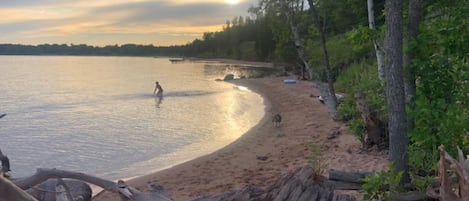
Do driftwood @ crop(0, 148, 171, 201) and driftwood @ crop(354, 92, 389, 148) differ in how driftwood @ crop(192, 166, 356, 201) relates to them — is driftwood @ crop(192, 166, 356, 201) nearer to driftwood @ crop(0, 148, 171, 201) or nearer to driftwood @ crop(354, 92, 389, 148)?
driftwood @ crop(0, 148, 171, 201)

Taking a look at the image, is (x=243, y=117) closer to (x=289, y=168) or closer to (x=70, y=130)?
(x=70, y=130)

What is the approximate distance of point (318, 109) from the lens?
2222 cm

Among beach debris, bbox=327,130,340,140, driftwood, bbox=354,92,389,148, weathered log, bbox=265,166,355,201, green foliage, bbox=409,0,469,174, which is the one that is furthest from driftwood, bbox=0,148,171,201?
beach debris, bbox=327,130,340,140

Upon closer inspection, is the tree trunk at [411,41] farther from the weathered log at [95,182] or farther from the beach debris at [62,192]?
the beach debris at [62,192]

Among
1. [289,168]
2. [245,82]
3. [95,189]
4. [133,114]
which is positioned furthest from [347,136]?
[245,82]

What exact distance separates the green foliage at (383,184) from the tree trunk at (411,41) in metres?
0.64

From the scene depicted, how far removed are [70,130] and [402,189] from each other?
59.8 ft

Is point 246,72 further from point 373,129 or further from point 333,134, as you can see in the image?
point 373,129

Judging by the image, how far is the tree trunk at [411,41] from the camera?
5402 mm

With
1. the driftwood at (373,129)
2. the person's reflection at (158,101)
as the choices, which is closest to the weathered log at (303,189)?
the driftwood at (373,129)

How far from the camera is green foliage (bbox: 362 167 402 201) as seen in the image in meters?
4.95

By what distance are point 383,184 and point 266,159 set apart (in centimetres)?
792

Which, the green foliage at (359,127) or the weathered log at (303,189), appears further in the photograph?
the green foliage at (359,127)

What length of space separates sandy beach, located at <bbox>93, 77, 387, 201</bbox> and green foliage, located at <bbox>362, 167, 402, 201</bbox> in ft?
7.26
